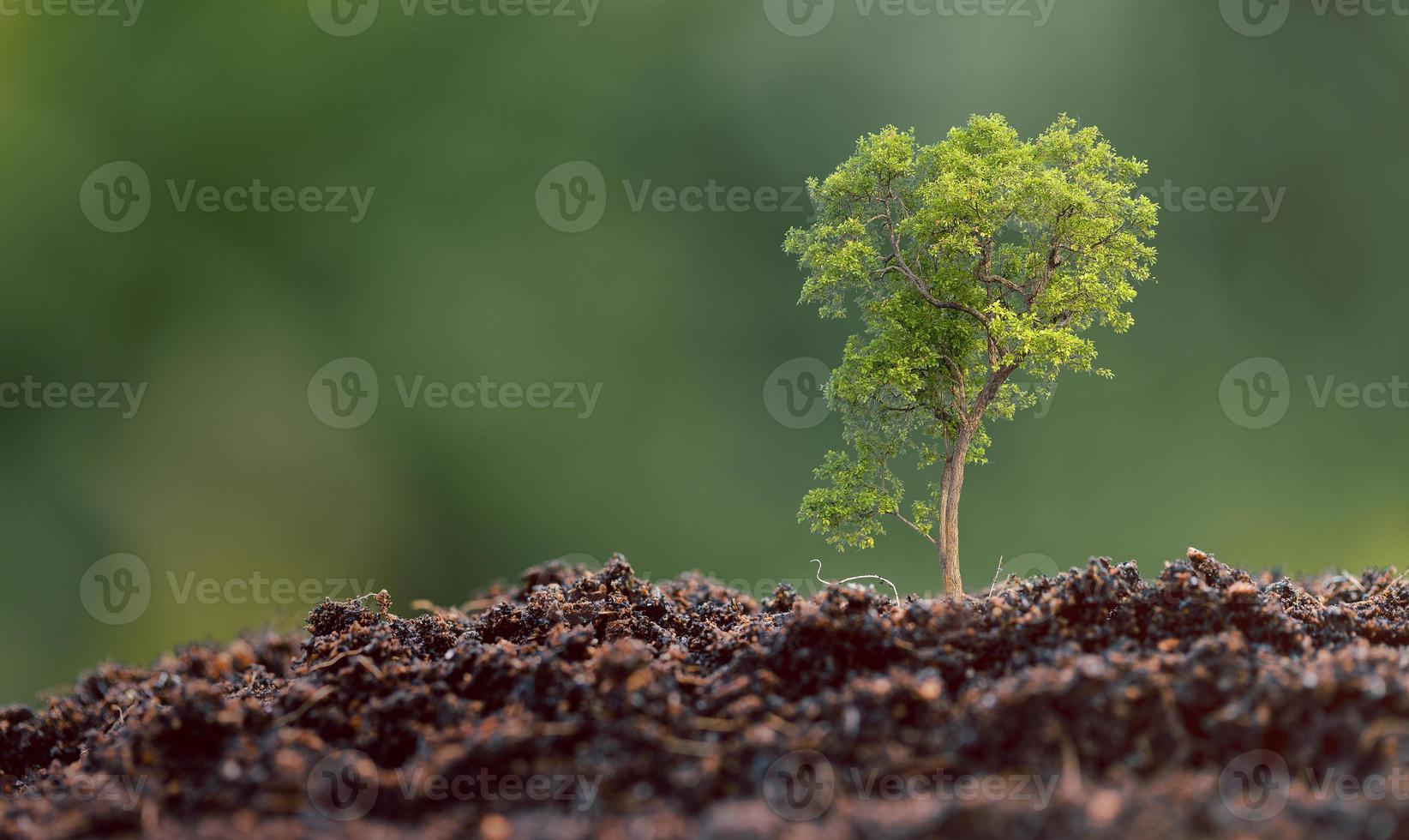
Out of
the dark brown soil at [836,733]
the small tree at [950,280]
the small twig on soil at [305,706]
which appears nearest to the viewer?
the dark brown soil at [836,733]

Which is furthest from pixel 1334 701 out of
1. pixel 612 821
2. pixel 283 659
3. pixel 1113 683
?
pixel 283 659

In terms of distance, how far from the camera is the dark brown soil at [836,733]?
2.60 m

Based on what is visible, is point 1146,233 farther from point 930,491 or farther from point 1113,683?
A: point 1113,683

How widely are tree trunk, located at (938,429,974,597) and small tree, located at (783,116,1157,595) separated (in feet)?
0.03

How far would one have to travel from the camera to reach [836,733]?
10.1 feet

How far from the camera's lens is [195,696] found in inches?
139

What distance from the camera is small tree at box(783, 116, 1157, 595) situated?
18.0 feet

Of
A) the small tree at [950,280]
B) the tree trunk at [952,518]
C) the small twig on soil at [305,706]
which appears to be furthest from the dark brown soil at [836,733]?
the small tree at [950,280]

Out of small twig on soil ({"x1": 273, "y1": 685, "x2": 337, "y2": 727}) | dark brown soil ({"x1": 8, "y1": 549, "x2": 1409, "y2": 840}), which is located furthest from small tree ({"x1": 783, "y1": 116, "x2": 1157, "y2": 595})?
small twig on soil ({"x1": 273, "y1": 685, "x2": 337, "y2": 727})

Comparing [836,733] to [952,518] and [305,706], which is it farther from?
[952,518]

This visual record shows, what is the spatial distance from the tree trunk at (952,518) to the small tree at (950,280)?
0.01 m

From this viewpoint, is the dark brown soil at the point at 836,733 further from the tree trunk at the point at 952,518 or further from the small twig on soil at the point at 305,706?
the tree trunk at the point at 952,518

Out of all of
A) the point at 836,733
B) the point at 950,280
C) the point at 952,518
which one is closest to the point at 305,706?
the point at 836,733

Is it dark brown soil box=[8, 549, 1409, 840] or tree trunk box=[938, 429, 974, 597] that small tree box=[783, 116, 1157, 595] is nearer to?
tree trunk box=[938, 429, 974, 597]
